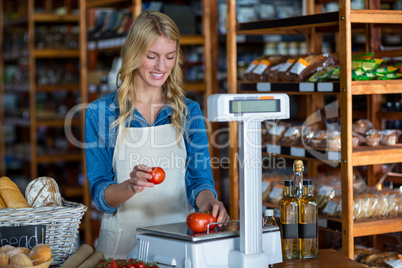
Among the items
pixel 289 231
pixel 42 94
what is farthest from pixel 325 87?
pixel 42 94

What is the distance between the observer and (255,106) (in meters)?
1.74

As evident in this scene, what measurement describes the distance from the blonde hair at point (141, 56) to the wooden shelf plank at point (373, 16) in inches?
36.2

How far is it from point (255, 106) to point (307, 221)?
633 millimetres

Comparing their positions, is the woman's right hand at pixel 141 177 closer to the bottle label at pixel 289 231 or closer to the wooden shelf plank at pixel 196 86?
the bottle label at pixel 289 231

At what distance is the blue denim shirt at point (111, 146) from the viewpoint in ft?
8.04

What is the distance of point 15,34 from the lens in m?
6.80

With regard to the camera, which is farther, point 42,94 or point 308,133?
point 42,94

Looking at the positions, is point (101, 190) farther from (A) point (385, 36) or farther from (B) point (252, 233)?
(A) point (385, 36)

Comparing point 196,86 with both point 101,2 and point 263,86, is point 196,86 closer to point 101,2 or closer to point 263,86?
point 101,2

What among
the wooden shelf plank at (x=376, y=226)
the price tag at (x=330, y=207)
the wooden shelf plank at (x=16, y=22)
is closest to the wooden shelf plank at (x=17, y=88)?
the wooden shelf plank at (x=16, y=22)

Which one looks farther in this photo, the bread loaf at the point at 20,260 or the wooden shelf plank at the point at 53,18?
the wooden shelf plank at the point at 53,18

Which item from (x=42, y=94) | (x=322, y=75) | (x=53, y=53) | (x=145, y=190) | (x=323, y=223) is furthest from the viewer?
(x=42, y=94)

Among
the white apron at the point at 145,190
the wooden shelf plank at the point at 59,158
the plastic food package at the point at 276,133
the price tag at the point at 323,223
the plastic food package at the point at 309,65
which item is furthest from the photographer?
the wooden shelf plank at the point at 59,158

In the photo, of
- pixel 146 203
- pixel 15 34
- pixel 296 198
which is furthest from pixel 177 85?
pixel 15 34
